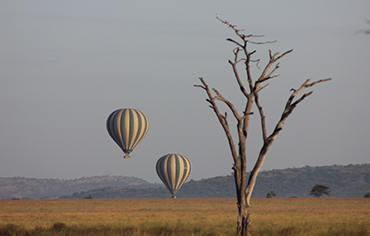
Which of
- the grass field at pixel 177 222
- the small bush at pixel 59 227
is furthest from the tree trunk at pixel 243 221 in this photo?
the small bush at pixel 59 227

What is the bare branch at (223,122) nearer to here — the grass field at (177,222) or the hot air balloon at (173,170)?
the grass field at (177,222)

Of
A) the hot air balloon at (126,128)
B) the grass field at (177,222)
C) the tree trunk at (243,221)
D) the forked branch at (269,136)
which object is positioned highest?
the hot air balloon at (126,128)

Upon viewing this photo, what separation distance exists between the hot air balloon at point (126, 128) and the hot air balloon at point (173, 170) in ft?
45.2

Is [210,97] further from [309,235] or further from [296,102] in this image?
[309,235]

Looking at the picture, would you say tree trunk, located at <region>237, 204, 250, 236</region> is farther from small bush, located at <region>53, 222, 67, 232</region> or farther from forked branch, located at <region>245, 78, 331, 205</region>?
small bush, located at <region>53, 222, 67, 232</region>

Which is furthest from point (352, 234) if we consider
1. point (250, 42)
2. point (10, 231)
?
point (10, 231)

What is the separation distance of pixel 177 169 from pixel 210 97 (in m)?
67.2

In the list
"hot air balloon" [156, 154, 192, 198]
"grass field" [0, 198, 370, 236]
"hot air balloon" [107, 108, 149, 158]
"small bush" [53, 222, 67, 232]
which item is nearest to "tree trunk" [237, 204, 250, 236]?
"grass field" [0, 198, 370, 236]

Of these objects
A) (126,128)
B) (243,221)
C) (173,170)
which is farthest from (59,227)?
(173,170)

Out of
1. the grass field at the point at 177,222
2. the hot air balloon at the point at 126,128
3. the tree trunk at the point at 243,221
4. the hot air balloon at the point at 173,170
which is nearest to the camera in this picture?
the tree trunk at the point at 243,221

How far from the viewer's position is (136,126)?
250 ft

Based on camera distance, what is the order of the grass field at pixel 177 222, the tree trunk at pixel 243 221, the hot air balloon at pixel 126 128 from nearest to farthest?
the tree trunk at pixel 243 221
the grass field at pixel 177 222
the hot air balloon at pixel 126 128

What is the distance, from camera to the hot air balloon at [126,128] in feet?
248

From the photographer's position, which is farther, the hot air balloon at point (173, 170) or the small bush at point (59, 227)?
the hot air balloon at point (173, 170)
